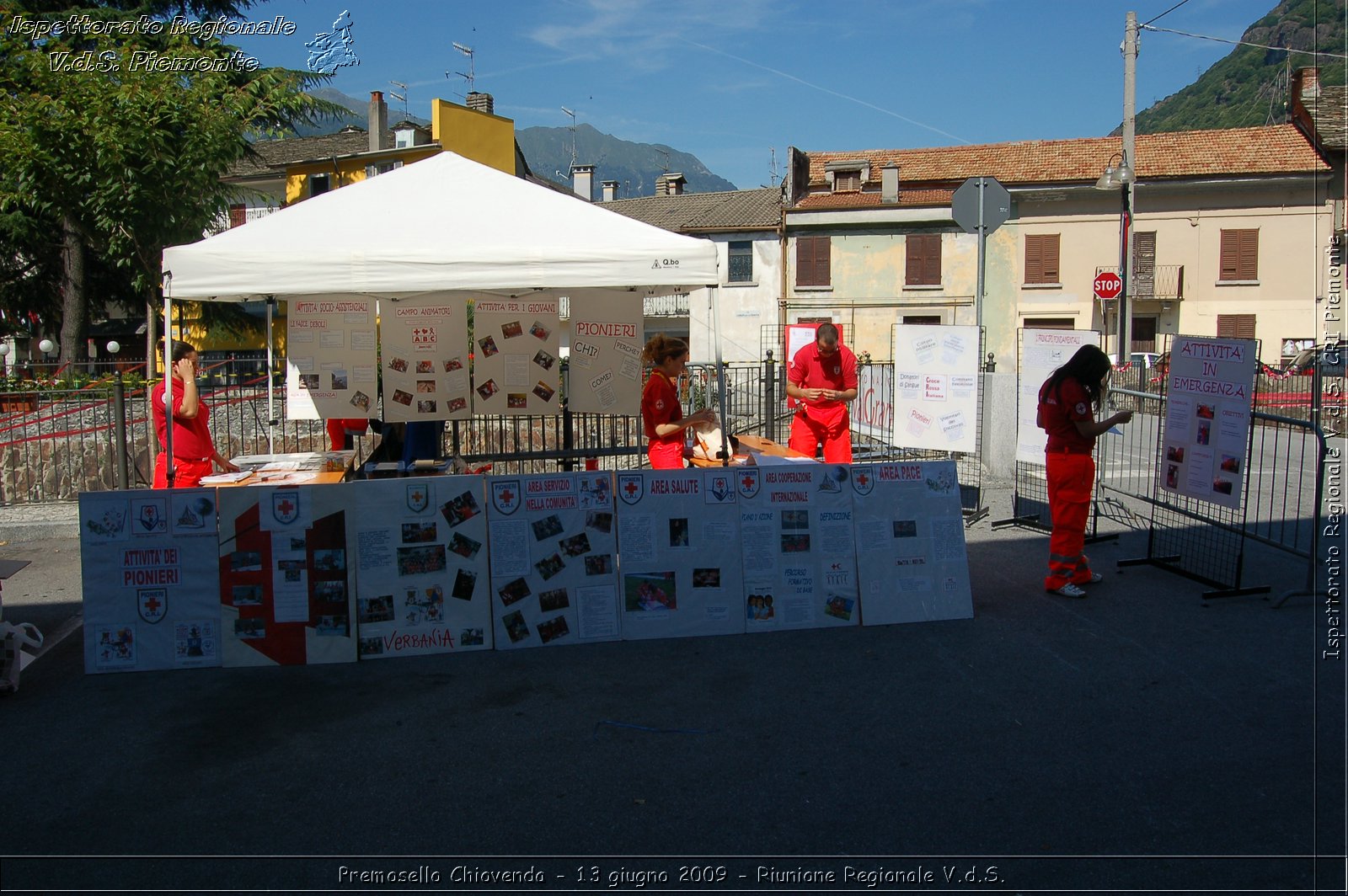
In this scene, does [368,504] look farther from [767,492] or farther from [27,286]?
[27,286]

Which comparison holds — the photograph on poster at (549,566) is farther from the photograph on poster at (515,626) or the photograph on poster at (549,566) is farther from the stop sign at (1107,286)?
the stop sign at (1107,286)

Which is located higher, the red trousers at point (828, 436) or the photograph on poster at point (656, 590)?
the red trousers at point (828, 436)

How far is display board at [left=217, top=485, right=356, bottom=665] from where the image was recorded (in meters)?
5.79

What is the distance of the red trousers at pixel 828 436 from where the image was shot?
901 cm

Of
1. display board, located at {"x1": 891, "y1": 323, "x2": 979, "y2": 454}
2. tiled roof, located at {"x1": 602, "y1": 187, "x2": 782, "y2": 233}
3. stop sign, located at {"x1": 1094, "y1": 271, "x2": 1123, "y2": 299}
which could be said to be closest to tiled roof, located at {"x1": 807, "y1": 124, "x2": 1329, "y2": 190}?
tiled roof, located at {"x1": 602, "y1": 187, "x2": 782, "y2": 233}

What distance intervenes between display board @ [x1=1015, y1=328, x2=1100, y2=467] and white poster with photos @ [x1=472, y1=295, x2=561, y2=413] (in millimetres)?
4558

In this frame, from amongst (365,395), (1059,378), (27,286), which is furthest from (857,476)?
(27,286)

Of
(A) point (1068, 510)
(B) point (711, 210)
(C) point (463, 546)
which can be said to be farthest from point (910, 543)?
(B) point (711, 210)

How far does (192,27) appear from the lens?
19.5 meters

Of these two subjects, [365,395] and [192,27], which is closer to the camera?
[365,395]

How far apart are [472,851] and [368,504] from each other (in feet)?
8.82

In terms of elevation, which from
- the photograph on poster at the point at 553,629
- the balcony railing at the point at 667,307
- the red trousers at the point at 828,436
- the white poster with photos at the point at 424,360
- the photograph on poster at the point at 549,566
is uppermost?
the balcony railing at the point at 667,307

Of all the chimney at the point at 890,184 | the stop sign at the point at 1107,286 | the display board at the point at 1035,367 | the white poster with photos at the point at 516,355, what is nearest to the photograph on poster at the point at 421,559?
the white poster with photos at the point at 516,355

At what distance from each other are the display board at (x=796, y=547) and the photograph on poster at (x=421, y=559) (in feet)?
6.18
